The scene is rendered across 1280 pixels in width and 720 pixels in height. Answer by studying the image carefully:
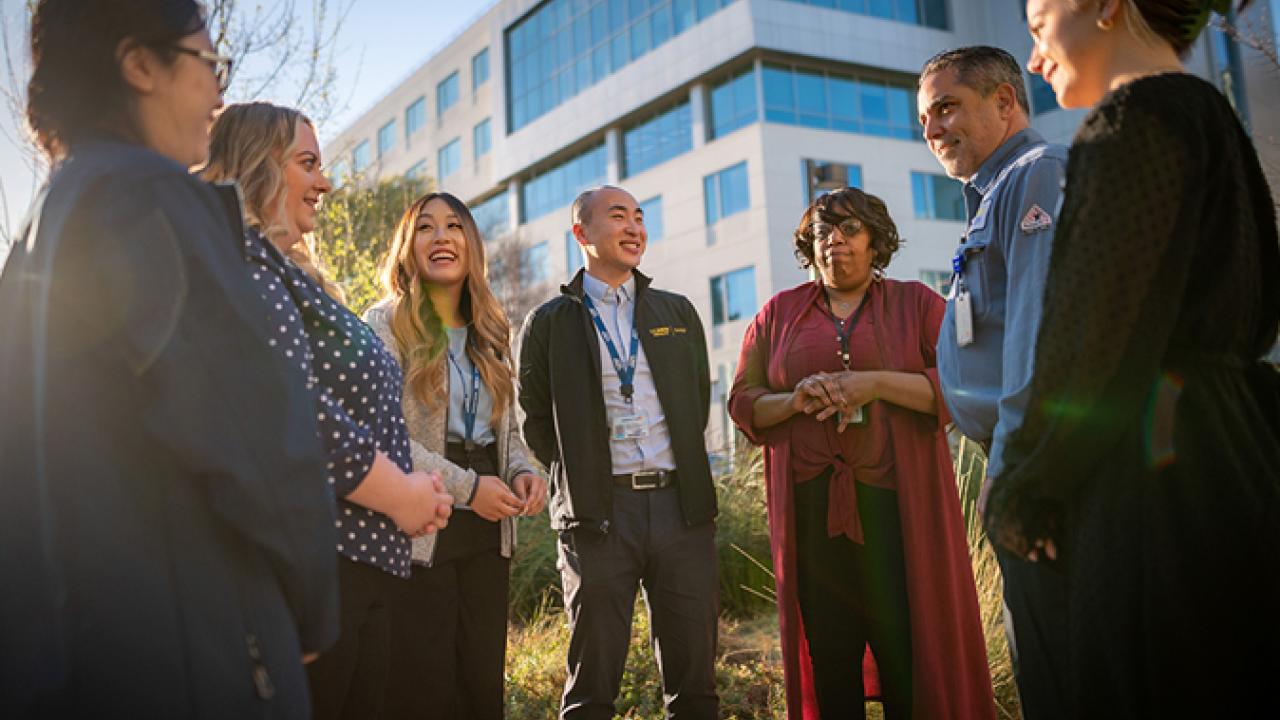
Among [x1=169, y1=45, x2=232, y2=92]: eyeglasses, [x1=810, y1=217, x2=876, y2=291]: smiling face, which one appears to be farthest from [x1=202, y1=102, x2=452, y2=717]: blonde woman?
[x1=810, y1=217, x2=876, y2=291]: smiling face

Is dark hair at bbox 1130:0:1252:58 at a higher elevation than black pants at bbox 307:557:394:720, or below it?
higher

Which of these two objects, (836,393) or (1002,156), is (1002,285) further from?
(836,393)

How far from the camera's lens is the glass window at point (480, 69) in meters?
41.0

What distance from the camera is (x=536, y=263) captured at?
1363 inches

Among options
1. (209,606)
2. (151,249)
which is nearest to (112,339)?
(151,249)

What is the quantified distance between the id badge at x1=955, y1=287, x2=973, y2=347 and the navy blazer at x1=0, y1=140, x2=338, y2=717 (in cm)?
188

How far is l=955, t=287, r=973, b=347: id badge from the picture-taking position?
2643mm

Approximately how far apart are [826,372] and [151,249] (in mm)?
2947

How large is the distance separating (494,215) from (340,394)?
37.2 m

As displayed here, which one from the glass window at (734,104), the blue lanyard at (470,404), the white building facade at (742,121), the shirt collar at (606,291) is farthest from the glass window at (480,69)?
Answer: the blue lanyard at (470,404)

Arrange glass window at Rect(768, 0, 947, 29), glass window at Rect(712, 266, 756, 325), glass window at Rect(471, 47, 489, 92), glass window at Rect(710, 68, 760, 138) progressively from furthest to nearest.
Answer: glass window at Rect(471, 47, 489, 92)
glass window at Rect(768, 0, 947, 29)
glass window at Rect(712, 266, 756, 325)
glass window at Rect(710, 68, 760, 138)

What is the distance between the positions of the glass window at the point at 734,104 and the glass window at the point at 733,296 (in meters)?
4.57

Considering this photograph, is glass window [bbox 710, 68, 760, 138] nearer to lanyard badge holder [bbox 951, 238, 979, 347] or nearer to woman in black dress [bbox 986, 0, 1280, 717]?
lanyard badge holder [bbox 951, 238, 979, 347]

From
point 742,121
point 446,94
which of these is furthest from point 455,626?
point 446,94
